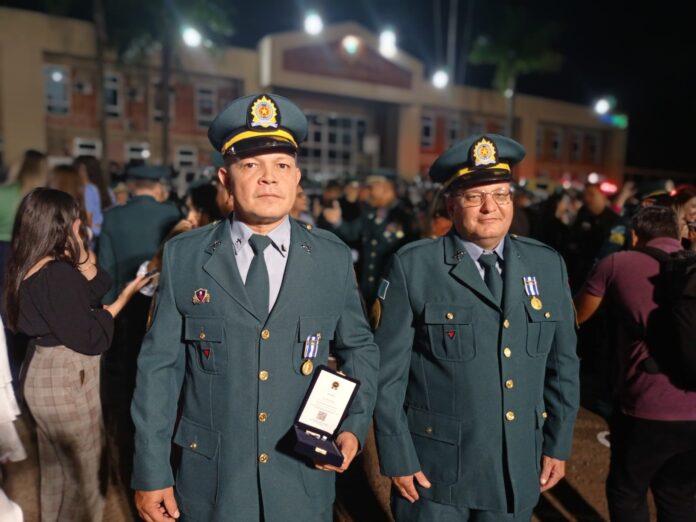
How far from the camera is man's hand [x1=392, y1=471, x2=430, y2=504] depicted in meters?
2.43

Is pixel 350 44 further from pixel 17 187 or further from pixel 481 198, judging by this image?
pixel 481 198

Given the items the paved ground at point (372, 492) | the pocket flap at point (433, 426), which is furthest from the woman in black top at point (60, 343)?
the pocket flap at point (433, 426)

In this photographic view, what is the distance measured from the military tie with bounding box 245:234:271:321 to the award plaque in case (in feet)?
1.10

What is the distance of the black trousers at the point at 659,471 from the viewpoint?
116 inches

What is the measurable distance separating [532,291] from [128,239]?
375 cm

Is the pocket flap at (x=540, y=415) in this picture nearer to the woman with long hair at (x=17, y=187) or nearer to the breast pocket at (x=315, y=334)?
the breast pocket at (x=315, y=334)

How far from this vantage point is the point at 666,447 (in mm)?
2945

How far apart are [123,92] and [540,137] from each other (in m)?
28.3

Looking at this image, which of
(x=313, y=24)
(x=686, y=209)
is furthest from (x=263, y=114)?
(x=313, y=24)

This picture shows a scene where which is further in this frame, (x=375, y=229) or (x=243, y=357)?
(x=375, y=229)

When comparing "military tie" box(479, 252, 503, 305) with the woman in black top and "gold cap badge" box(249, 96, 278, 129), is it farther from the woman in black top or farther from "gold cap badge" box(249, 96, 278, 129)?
the woman in black top

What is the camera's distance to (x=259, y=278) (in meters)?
2.18

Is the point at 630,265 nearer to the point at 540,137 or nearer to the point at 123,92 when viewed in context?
the point at 123,92

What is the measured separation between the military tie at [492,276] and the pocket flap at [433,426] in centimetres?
57
